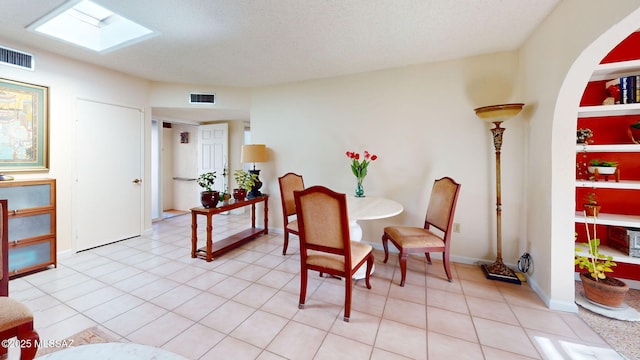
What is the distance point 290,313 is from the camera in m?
1.94

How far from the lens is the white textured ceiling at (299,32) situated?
1.95 m

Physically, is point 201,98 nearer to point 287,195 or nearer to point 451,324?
point 287,195

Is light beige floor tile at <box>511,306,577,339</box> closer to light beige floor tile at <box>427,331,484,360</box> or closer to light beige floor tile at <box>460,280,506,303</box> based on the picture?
light beige floor tile at <box>460,280,506,303</box>

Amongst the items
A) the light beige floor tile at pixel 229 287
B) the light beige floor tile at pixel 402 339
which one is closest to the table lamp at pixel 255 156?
the light beige floor tile at pixel 229 287

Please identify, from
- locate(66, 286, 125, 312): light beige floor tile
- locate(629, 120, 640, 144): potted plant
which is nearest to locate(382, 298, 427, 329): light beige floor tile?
locate(629, 120, 640, 144): potted plant

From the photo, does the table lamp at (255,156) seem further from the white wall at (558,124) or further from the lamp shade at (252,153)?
the white wall at (558,124)

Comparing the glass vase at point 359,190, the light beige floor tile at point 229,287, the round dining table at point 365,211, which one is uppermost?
the glass vase at point 359,190

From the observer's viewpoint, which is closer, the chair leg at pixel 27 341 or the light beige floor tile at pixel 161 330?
the chair leg at pixel 27 341

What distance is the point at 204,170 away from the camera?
5309 millimetres

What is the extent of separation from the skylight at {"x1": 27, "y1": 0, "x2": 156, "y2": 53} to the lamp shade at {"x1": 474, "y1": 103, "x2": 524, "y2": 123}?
3.38m

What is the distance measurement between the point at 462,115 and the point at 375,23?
1517 millimetres

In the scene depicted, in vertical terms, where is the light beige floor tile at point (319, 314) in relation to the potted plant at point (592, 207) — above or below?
below

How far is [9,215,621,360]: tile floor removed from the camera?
5.15 ft

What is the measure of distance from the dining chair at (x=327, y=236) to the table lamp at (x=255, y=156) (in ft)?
6.70
